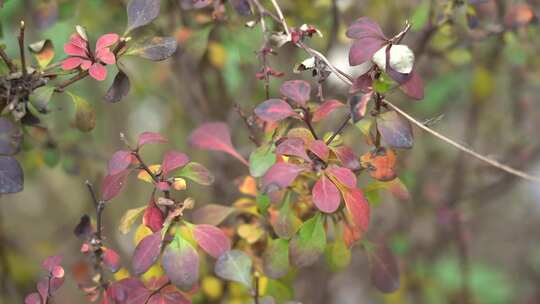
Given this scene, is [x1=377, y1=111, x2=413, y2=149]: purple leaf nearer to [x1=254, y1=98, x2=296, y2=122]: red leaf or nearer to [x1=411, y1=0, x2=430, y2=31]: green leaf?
[x1=254, y1=98, x2=296, y2=122]: red leaf

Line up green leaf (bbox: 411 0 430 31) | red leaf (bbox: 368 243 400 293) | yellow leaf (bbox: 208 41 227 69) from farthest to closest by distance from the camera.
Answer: yellow leaf (bbox: 208 41 227 69) → green leaf (bbox: 411 0 430 31) → red leaf (bbox: 368 243 400 293)

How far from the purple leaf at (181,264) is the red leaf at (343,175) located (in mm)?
219

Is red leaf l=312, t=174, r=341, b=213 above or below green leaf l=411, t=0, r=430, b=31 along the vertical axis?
below

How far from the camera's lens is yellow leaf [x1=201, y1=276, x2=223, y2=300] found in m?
1.39

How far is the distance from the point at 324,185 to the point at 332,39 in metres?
0.69

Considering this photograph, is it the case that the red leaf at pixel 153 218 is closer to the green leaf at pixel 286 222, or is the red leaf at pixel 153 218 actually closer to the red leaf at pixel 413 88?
the green leaf at pixel 286 222

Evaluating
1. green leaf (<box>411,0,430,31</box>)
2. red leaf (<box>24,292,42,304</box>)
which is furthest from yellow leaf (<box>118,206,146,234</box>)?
green leaf (<box>411,0,430,31</box>)

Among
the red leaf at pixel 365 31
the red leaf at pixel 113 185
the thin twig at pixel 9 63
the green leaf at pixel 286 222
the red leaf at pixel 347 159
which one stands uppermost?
the red leaf at pixel 365 31

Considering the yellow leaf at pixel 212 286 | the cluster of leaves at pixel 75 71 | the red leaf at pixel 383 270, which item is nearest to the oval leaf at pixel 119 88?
the cluster of leaves at pixel 75 71

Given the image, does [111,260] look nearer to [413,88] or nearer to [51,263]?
[51,263]

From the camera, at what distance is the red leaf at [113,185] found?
93cm

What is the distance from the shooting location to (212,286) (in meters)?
1.39

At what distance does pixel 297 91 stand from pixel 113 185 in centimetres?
30

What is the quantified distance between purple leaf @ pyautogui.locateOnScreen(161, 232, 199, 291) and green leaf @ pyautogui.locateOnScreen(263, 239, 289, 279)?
15cm
